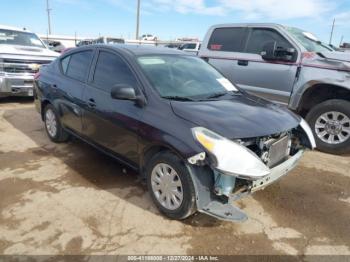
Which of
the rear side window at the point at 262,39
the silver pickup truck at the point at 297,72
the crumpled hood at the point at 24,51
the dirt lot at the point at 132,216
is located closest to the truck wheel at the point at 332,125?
the silver pickup truck at the point at 297,72

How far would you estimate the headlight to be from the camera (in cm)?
257

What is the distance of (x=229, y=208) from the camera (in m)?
2.81

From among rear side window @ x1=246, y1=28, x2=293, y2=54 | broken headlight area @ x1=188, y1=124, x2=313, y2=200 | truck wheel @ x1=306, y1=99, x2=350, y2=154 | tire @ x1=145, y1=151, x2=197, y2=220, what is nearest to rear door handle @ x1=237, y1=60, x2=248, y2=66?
rear side window @ x1=246, y1=28, x2=293, y2=54

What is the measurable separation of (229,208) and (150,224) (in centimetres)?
82

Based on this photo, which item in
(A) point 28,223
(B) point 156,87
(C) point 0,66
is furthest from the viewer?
(C) point 0,66

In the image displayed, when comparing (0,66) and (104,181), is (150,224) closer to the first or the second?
(104,181)

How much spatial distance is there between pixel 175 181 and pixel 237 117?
2.84ft

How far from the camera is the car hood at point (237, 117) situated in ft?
9.22

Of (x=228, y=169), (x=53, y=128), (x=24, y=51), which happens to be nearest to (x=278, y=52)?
(x=228, y=169)

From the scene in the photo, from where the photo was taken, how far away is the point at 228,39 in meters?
6.59

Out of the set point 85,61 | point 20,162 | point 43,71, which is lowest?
point 20,162

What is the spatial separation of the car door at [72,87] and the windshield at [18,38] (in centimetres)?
513

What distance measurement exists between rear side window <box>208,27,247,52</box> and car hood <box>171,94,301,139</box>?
315cm

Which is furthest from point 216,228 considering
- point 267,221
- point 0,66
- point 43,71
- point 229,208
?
point 0,66
